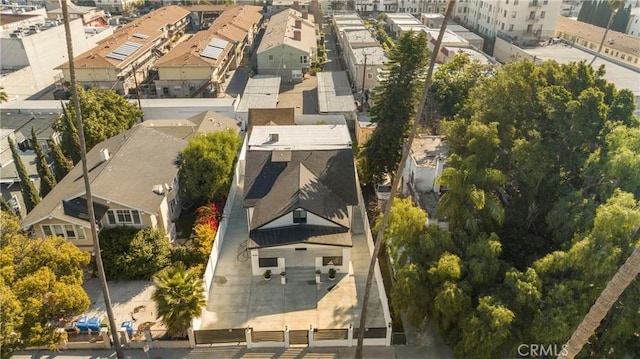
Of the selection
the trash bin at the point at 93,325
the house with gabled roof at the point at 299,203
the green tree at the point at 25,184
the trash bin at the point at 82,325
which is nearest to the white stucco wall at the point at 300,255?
the house with gabled roof at the point at 299,203

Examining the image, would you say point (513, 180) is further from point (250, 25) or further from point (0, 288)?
point (250, 25)

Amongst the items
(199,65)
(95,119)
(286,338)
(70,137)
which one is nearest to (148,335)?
(286,338)

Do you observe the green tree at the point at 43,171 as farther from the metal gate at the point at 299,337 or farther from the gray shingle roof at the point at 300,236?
the metal gate at the point at 299,337

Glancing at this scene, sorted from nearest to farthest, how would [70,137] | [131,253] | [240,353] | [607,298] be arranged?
[607,298] < [240,353] < [131,253] < [70,137]

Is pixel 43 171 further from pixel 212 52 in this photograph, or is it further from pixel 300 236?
pixel 212 52

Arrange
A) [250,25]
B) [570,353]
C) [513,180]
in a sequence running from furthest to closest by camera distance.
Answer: [250,25] → [513,180] → [570,353]

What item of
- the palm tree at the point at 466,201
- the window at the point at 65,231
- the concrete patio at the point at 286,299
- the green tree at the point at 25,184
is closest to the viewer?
the palm tree at the point at 466,201

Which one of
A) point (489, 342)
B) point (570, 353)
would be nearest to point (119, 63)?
point (489, 342)
